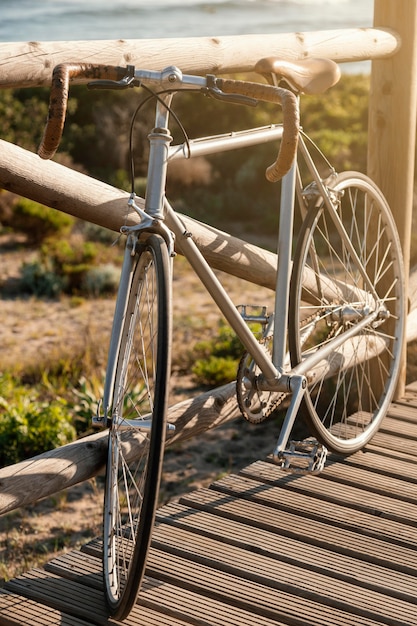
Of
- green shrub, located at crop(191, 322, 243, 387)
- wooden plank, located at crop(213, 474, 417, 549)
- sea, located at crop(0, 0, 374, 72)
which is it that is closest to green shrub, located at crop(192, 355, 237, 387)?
green shrub, located at crop(191, 322, 243, 387)

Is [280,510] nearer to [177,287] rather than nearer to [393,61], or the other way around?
[393,61]

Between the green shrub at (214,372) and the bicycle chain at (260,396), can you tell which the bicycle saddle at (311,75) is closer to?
the bicycle chain at (260,396)

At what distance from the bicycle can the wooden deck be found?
110 mm

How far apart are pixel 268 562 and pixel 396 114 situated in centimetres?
169

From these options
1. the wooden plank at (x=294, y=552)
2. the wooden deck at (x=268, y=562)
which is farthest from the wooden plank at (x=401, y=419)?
the wooden plank at (x=294, y=552)

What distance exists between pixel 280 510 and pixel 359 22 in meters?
15.9

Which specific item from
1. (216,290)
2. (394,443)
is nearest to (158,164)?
(216,290)

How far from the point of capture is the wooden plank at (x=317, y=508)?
91.3 inches

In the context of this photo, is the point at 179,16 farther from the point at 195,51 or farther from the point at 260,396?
the point at 260,396

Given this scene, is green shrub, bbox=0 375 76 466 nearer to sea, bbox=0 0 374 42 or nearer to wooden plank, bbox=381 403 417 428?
wooden plank, bbox=381 403 417 428

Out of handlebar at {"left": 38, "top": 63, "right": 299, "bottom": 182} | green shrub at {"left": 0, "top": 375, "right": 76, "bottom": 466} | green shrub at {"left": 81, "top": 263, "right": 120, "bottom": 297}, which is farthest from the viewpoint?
green shrub at {"left": 81, "top": 263, "right": 120, "bottom": 297}

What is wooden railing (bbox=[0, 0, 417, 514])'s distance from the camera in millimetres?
1946

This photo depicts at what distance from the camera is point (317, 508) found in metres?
2.43

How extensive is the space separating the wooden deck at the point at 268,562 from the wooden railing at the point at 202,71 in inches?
8.1
